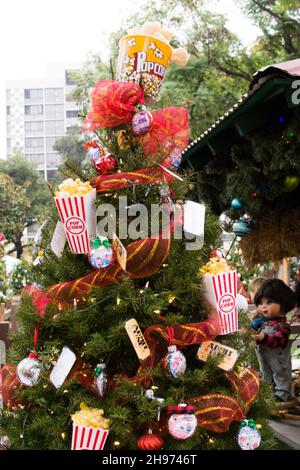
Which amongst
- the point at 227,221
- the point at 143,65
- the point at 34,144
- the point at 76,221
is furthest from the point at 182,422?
the point at 34,144

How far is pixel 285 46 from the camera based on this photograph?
1636 cm

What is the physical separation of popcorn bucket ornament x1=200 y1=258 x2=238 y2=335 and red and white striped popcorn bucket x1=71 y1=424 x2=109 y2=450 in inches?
28.4

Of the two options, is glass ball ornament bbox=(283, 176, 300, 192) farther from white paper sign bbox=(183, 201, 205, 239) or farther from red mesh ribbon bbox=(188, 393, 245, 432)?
red mesh ribbon bbox=(188, 393, 245, 432)

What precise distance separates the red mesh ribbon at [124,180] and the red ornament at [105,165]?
0.05m

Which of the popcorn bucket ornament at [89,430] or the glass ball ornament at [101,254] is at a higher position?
the glass ball ornament at [101,254]

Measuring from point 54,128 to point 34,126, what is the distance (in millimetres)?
5432

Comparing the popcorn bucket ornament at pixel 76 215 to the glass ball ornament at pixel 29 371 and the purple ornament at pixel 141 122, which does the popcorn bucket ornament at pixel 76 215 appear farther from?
the glass ball ornament at pixel 29 371

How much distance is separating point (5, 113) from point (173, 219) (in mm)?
101359

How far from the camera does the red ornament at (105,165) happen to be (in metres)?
2.87

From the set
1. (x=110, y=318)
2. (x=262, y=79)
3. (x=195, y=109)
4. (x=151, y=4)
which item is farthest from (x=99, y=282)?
(x=151, y=4)

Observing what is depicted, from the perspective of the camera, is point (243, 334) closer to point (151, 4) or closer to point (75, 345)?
point (75, 345)

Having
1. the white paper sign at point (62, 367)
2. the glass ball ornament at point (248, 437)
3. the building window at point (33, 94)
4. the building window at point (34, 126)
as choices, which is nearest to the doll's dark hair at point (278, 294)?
the glass ball ornament at point (248, 437)

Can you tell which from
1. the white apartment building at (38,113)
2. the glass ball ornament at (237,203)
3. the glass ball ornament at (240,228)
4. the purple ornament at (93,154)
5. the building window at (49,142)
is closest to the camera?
the purple ornament at (93,154)

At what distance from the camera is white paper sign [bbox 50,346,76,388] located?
2576mm
